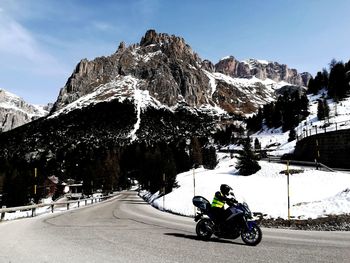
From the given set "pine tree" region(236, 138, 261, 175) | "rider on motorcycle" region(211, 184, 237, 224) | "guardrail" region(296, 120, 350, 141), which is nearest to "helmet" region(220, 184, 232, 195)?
"rider on motorcycle" region(211, 184, 237, 224)

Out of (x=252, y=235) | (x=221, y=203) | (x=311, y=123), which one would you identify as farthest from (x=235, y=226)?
(x=311, y=123)

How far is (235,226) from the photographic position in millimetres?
12312

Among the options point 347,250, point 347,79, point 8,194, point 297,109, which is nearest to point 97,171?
point 8,194

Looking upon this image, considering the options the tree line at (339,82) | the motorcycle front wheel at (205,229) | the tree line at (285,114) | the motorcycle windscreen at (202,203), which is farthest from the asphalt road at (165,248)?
the tree line at (339,82)

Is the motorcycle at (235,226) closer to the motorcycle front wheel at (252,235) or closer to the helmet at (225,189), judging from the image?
the motorcycle front wheel at (252,235)

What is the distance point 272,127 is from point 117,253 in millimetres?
153576

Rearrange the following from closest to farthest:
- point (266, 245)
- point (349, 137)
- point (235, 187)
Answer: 1. point (266, 245)
2. point (235, 187)
3. point (349, 137)

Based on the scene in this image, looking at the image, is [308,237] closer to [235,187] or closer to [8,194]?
[235,187]

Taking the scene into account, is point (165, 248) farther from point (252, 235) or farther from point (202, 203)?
point (202, 203)

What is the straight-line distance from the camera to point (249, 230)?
1184 centimetres

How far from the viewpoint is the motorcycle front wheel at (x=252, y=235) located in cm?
1160

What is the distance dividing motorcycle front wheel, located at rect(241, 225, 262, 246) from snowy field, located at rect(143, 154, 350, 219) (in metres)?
8.63

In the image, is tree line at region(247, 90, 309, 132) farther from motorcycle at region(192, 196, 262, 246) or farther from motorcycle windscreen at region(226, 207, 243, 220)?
motorcycle windscreen at region(226, 207, 243, 220)

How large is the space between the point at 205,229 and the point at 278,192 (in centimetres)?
2298
